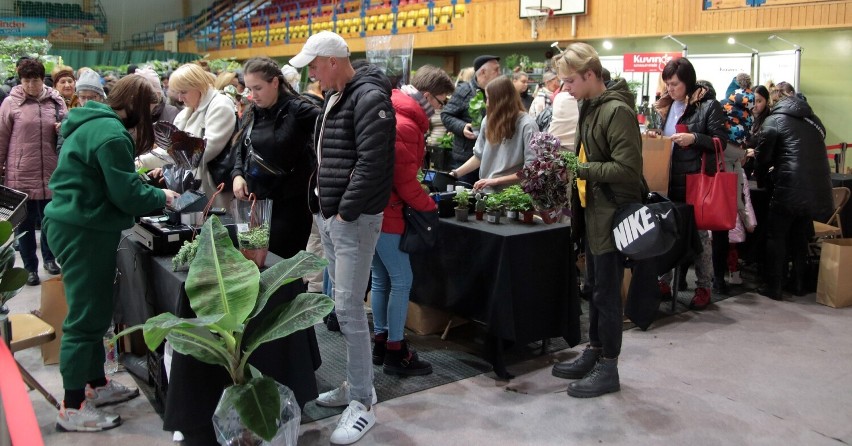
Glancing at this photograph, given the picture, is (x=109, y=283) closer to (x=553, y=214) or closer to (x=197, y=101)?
(x=197, y=101)

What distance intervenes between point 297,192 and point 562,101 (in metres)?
1.83

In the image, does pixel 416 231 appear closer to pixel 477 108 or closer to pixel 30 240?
pixel 477 108

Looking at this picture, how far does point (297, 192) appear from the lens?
3.49 metres

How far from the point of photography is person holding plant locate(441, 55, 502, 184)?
4.85 m

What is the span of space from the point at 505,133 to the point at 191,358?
2039 millimetres

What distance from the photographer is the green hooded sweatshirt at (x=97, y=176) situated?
259 cm

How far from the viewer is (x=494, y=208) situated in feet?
11.5

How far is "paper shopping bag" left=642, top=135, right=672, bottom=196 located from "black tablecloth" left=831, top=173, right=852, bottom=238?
189 centimetres

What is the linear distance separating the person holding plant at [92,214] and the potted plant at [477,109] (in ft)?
7.87

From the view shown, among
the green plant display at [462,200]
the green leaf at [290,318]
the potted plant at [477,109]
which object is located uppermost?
the potted plant at [477,109]

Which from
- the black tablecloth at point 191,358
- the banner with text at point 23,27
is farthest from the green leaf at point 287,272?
the banner with text at point 23,27

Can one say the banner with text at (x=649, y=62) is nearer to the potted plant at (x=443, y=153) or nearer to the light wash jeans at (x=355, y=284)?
the potted plant at (x=443, y=153)

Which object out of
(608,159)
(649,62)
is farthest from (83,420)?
(649,62)

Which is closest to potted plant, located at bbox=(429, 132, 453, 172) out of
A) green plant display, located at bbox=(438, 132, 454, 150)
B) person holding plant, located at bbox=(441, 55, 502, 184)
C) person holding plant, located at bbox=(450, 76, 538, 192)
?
green plant display, located at bbox=(438, 132, 454, 150)
